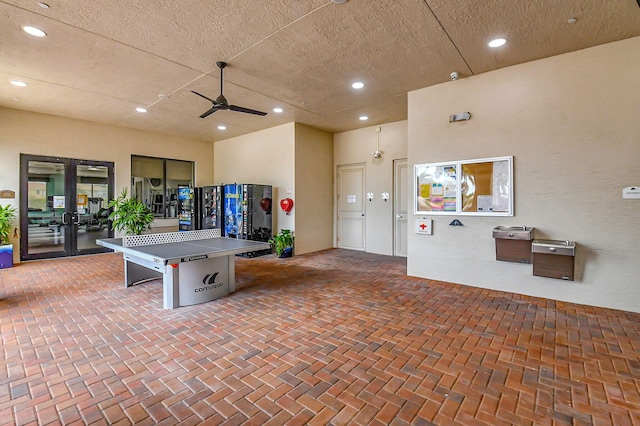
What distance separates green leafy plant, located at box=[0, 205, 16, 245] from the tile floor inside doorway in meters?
2.33

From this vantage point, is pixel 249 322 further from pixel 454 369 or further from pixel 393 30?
pixel 393 30

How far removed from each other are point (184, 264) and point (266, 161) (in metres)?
4.69

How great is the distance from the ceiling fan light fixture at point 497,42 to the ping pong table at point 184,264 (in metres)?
3.88

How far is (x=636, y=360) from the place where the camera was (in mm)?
2525

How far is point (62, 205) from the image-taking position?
6988mm

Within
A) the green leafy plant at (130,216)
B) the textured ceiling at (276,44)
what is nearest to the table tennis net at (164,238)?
the green leafy plant at (130,216)

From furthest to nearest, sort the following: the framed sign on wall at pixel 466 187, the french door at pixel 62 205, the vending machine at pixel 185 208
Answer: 1. the vending machine at pixel 185 208
2. the french door at pixel 62 205
3. the framed sign on wall at pixel 466 187

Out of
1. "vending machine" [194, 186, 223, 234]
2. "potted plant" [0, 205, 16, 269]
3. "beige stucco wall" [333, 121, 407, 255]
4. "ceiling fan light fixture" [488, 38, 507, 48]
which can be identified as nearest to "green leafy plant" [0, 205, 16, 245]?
"potted plant" [0, 205, 16, 269]

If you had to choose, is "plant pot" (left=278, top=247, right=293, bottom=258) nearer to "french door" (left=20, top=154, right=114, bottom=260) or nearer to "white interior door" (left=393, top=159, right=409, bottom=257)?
"white interior door" (left=393, top=159, right=409, bottom=257)

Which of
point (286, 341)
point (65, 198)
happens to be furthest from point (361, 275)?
point (65, 198)

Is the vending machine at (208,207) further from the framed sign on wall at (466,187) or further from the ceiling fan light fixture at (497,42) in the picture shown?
the ceiling fan light fixture at (497,42)

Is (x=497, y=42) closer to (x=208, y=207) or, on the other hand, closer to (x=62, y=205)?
(x=208, y=207)

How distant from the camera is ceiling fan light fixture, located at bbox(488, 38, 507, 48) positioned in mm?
3598

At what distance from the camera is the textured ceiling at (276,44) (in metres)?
3.06
